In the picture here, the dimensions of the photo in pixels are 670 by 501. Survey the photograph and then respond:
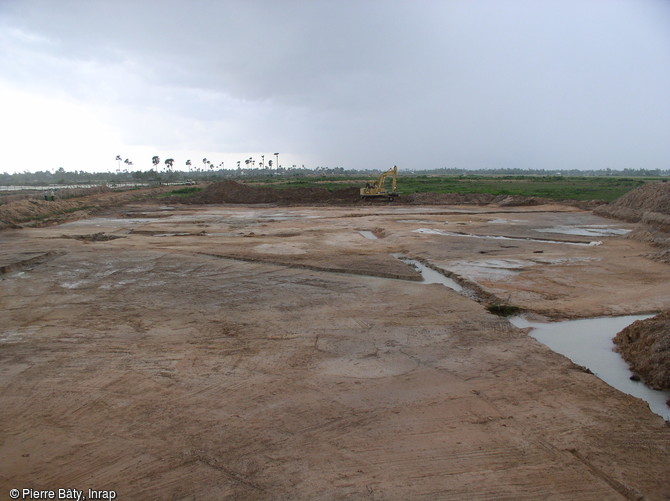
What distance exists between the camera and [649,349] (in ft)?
22.4

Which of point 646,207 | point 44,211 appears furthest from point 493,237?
point 44,211

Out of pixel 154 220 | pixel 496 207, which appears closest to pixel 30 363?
pixel 154 220

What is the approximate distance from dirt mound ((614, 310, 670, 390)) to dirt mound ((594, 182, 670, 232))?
696 inches

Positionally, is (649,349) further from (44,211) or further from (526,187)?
(526,187)

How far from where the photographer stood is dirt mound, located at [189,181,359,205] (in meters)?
43.2

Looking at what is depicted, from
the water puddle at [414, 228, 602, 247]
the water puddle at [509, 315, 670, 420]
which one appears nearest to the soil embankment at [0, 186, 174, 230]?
the water puddle at [414, 228, 602, 247]

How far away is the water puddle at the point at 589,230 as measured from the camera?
21048 mm

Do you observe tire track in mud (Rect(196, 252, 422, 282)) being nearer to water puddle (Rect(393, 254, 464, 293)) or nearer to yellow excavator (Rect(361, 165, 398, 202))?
water puddle (Rect(393, 254, 464, 293))

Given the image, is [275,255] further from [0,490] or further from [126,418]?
[0,490]

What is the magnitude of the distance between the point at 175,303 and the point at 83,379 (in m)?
3.76

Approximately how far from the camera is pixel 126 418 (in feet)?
16.8

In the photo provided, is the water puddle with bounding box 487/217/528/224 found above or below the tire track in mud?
above

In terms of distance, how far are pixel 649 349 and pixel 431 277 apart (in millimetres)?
6354

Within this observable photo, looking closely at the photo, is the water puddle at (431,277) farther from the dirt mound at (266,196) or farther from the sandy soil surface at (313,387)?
the dirt mound at (266,196)
